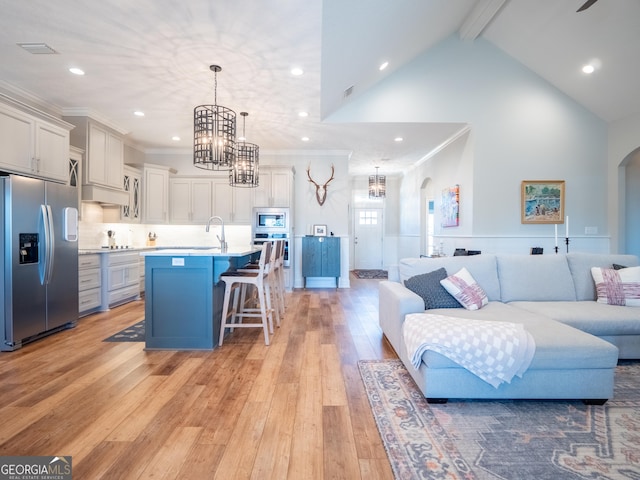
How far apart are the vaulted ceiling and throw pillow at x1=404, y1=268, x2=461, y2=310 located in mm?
2393

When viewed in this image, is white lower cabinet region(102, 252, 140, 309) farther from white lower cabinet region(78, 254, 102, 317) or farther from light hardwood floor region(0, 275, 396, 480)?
light hardwood floor region(0, 275, 396, 480)

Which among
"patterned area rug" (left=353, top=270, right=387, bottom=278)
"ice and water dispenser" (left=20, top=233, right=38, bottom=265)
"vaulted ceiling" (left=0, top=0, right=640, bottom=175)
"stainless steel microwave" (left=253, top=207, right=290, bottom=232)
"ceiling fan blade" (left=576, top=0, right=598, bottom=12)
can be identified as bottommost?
"patterned area rug" (left=353, top=270, right=387, bottom=278)

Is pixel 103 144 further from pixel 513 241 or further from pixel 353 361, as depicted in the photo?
pixel 513 241

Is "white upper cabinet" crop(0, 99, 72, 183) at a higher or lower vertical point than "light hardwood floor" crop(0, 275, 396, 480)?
higher

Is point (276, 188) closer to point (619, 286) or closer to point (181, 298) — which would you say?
point (181, 298)

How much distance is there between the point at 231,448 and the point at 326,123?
177 inches

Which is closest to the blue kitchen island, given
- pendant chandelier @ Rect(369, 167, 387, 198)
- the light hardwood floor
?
the light hardwood floor

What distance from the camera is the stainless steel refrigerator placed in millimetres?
3000

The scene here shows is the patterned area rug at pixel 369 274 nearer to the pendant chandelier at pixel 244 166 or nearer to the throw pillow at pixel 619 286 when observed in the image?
the pendant chandelier at pixel 244 166

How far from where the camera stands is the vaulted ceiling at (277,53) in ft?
8.92

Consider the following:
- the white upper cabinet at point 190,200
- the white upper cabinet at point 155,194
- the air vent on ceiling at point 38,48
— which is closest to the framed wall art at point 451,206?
the white upper cabinet at point 190,200

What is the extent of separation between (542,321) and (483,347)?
0.80 meters

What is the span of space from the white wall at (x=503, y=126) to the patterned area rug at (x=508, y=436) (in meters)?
3.15

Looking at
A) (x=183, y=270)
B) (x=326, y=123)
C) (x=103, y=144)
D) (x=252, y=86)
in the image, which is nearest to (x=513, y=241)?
(x=326, y=123)
